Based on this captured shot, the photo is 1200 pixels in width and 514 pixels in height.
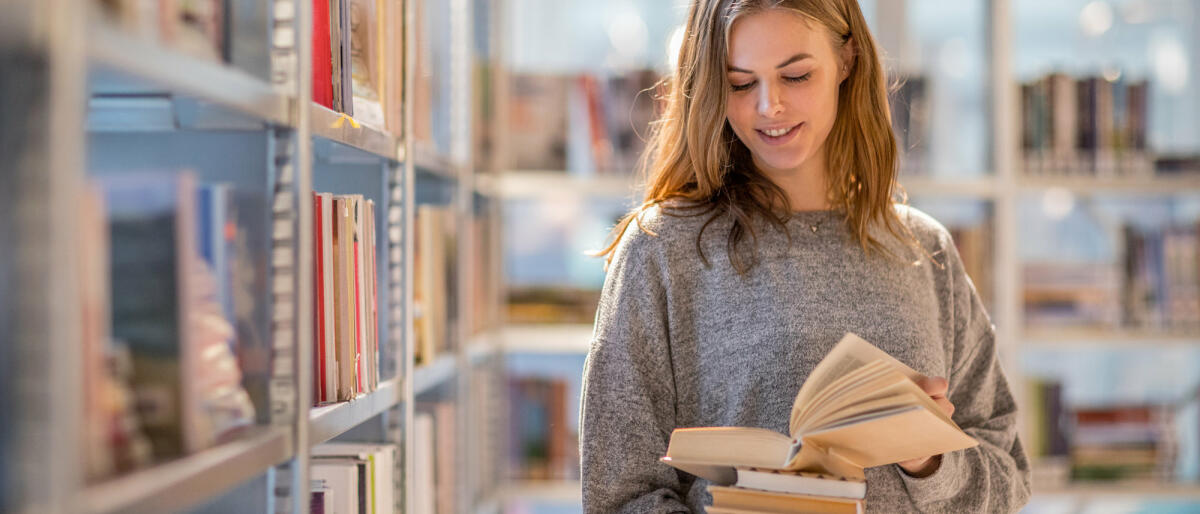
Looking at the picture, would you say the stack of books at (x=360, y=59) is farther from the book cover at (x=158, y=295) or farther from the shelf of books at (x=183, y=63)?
the book cover at (x=158, y=295)

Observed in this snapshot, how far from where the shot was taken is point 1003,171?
2.60 meters

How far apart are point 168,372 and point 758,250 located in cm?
74

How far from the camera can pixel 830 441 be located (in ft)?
3.07

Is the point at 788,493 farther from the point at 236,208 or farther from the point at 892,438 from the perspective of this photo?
the point at 236,208

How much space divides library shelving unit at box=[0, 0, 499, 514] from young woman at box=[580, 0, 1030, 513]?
1.14ft

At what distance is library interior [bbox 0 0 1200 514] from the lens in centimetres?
58

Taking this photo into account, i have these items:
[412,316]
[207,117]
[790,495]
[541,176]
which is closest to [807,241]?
[790,495]

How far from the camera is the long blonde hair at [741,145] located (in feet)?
3.97

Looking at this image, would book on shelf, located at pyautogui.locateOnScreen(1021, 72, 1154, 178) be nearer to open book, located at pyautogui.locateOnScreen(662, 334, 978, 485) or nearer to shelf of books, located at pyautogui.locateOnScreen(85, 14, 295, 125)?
open book, located at pyautogui.locateOnScreen(662, 334, 978, 485)

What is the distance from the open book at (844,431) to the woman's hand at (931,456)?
0.03 m

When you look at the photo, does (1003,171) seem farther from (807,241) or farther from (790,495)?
(790,495)

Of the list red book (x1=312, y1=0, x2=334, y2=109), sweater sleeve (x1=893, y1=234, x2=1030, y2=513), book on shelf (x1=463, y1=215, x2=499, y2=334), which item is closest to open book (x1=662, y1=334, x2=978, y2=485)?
sweater sleeve (x1=893, y1=234, x2=1030, y2=513)

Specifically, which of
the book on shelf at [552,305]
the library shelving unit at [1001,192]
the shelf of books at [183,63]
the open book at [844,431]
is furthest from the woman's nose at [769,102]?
the book on shelf at [552,305]

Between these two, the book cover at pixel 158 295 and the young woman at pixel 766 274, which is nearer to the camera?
the book cover at pixel 158 295
